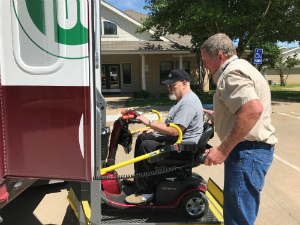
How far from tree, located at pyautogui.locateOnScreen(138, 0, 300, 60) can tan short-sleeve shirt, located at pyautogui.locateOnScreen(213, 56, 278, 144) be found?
28.6 feet

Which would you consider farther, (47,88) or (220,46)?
(220,46)

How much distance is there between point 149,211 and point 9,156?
1.71 metres

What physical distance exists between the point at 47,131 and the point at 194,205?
1.81 m

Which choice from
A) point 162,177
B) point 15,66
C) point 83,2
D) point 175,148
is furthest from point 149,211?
point 83,2

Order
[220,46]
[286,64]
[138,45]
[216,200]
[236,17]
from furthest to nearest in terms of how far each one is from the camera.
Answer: [286,64] → [138,45] → [236,17] → [216,200] → [220,46]

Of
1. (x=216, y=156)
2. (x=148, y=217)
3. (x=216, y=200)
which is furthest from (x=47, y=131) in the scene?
(x=216, y=200)

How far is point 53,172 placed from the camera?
2.07 metres

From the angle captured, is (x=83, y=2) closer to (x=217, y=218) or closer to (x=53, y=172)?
(x=53, y=172)

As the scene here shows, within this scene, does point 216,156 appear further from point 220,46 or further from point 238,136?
point 220,46

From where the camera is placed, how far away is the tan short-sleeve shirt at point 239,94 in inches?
74.9

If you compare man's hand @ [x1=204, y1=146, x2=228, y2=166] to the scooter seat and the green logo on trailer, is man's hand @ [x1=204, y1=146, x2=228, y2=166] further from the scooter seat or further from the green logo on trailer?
the green logo on trailer

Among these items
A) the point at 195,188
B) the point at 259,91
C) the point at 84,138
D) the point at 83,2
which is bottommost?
the point at 195,188

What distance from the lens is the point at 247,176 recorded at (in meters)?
2.06

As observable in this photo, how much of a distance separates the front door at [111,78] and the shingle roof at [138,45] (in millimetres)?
2252
